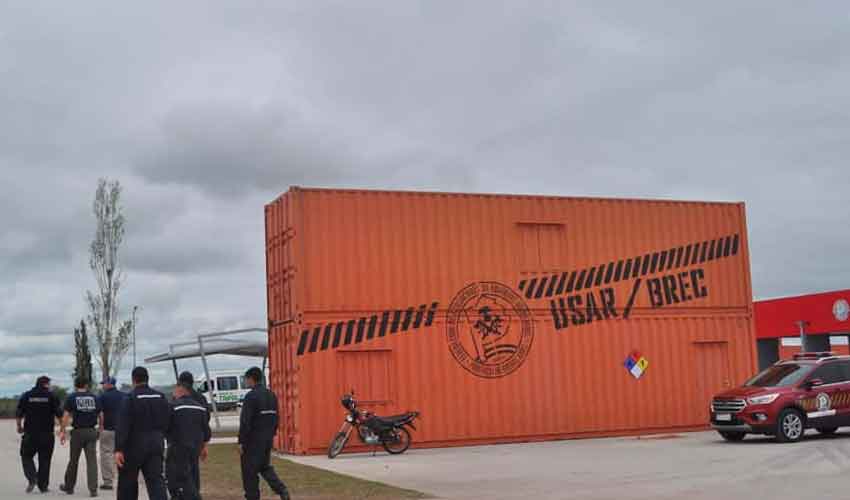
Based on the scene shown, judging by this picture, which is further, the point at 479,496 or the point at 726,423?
the point at 726,423

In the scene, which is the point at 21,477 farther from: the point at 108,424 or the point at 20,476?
→ the point at 108,424

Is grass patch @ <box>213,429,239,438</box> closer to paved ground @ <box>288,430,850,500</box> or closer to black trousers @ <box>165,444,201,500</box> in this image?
paved ground @ <box>288,430,850,500</box>

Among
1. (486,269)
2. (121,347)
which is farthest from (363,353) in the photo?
(121,347)

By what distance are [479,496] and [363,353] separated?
326 inches

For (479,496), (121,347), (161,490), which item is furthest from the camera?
(121,347)

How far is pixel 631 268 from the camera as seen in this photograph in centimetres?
2333

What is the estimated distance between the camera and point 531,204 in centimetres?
2261

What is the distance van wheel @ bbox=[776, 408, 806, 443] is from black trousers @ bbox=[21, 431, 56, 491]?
41.3 feet

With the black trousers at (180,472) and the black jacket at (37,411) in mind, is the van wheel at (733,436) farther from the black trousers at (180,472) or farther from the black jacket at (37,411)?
the black jacket at (37,411)

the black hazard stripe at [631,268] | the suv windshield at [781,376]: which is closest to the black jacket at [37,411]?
the black hazard stripe at [631,268]

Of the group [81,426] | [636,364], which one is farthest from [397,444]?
[81,426]

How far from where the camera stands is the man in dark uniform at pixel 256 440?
11.3 meters

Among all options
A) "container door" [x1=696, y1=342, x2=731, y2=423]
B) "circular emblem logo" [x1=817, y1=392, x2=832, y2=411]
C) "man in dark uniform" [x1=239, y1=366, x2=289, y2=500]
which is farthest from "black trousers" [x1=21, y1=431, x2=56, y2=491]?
"container door" [x1=696, y1=342, x2=731, y2=423]

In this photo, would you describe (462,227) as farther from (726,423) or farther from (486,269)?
(726,423)
